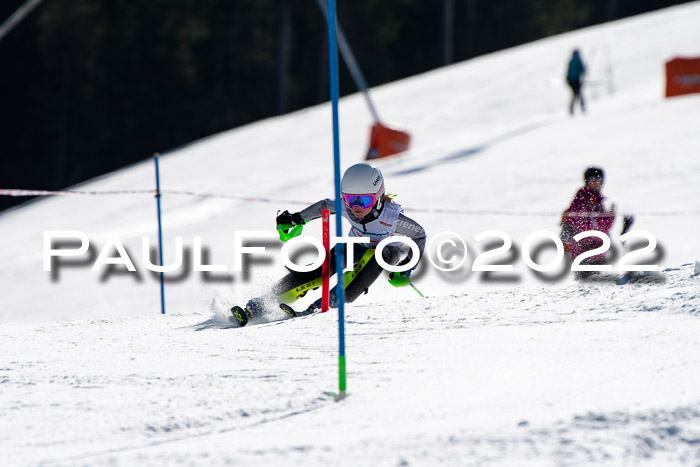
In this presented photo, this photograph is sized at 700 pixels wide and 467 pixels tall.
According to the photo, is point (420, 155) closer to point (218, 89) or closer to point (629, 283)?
point (629, 283)

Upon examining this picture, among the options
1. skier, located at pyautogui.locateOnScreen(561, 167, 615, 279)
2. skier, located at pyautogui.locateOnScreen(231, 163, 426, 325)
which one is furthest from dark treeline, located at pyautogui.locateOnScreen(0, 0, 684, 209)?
skier, located at pyautogui.locateOnScreen(231, 163, 426, 325)

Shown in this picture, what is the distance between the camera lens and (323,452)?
377 cm

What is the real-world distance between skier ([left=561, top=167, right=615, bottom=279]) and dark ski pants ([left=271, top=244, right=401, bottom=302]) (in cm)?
175

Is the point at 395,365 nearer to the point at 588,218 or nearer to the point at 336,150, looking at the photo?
the point at 336,150

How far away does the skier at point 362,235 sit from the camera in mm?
6941

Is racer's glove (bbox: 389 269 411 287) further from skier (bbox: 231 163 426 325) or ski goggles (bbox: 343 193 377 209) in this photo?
ski goggles (bbox: 343 193 377 209)

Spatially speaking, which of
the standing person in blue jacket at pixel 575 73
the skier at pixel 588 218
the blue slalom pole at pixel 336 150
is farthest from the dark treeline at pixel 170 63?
the blue slalom pole at pixel 336 150

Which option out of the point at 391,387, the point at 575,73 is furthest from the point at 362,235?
the point at 575,73

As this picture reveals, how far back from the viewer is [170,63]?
146 feet

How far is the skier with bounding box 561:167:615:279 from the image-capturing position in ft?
25.9

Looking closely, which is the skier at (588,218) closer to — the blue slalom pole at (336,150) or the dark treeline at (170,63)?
the blue slalom pole at (336,150)

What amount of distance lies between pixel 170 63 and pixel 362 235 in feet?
128

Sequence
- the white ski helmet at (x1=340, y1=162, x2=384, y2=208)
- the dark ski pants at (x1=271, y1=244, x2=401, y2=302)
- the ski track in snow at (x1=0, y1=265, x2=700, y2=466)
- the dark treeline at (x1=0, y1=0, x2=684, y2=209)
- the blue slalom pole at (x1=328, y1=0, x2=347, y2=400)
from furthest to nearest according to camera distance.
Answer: the dark treeline at (x1=0, y1=0, x2=684, y2=209) → the dark ski pants at (x1=271, y1=244, x2=401, y2=302) → the white ski helmet at (x1=340, y1=162, x2=384, y2=208) → the blue slalom pole at (x1=328, y1=0, x2=347, y2=400) → the ski track in snow at (x1=0, y1=265, x2=700, y2=466)

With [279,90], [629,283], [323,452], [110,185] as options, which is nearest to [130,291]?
[629,283]
